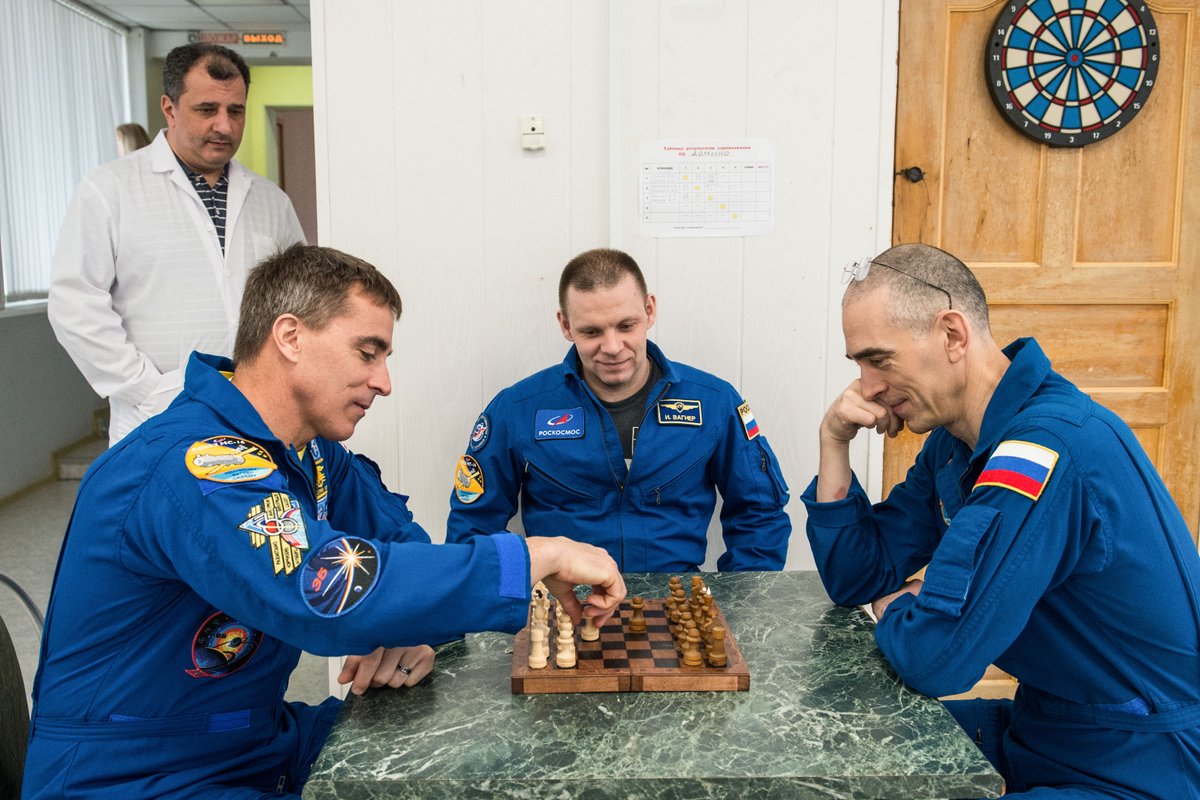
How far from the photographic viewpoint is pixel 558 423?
8.89 feet

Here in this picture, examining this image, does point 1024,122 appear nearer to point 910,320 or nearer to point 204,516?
point 910,320

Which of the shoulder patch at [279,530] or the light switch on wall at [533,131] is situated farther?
the light switch on wall at [533,131]

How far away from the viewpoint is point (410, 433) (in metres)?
3.06

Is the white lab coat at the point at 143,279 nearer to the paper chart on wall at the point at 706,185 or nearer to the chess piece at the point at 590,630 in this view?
the paper chart on wall at the point at 706,185

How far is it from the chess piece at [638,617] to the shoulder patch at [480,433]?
103 centimetres

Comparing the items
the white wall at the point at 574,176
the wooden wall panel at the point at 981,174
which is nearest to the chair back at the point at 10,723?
the white wall at the point at 574,176

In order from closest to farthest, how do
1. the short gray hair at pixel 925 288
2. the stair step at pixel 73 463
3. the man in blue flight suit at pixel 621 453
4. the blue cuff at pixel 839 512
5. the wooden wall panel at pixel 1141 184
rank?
the short gray hair at pixel 925 288
the blue cuff at pixel 839 512
the man in blue flight suit at pixel 621 453
the wooden wall panel at pixel 1141 184
the stair step at pixel 73 463

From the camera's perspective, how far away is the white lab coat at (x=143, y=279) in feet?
9.47

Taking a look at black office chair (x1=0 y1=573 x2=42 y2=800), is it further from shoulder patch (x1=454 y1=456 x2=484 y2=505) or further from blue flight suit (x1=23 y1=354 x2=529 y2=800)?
shoulder patch (x1=454 y1=456 x2=484 y2=505)

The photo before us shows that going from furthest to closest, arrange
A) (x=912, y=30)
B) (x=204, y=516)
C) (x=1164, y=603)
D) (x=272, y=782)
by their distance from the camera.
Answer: (x=912, y=30) < (x=272, y=782) < (x=1164, y=603) < (x=204, y=516)

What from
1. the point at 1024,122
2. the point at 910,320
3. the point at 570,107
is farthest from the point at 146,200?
the point at 1024,122

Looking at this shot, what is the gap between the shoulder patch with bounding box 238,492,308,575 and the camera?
1.35 metres

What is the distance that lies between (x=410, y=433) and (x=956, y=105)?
1.99 metres

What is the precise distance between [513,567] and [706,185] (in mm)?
1820
